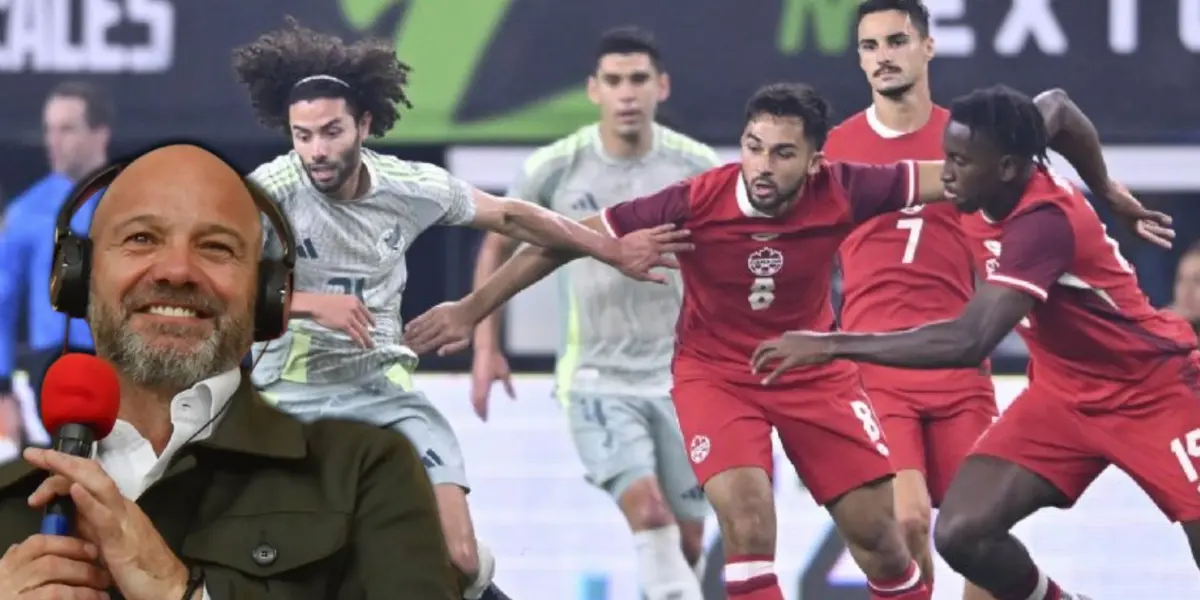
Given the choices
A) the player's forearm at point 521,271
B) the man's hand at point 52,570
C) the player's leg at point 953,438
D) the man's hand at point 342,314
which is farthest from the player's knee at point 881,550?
the man's hand at point 52,570

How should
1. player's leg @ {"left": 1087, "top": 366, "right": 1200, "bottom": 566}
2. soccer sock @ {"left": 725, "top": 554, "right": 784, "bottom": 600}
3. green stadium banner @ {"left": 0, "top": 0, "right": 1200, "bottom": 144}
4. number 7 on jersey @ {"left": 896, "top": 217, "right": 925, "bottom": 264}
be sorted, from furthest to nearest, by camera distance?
green stadium banner @ {"left": 0, "top": 0, "right": 1200, "bottom": 144} → number 7 on jersey @ {"left": 896, "top": 217, "right": 925, "bottom": 264} → soccer sock @ {"left": 725, "top": 554, "right": 784, "bottom": 600} → player's leg @ {"left": 1087, "top": 366, "right": 1200, "bottom": 566}

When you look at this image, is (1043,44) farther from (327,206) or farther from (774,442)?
(327,206)

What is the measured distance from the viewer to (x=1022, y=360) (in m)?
5.67

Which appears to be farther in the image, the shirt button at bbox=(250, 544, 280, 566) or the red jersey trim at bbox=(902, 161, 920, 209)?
the red jersey trim at bbox=(902, 161, 920, 209)

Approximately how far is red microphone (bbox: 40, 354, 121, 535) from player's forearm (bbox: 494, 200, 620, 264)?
3.53 m

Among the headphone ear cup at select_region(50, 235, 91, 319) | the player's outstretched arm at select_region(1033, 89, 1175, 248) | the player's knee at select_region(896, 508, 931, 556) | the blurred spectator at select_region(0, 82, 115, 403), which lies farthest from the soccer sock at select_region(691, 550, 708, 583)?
the headphone ear cup at select_region(50, 235, 91, 319)

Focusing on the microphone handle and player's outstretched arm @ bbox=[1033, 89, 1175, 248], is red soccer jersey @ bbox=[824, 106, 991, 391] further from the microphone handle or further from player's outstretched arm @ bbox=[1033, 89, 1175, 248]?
the microphone handle

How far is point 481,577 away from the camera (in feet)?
17.1

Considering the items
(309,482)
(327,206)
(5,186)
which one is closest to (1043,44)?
(327,206)

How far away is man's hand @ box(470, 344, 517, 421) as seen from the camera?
6094mm

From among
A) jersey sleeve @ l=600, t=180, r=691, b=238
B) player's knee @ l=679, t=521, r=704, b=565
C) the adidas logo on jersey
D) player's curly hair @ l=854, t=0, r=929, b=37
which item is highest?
player's curly hair @ l=854, t=0, r=929, b=37

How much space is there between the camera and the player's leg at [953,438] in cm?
579

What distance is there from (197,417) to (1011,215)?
3517 mm

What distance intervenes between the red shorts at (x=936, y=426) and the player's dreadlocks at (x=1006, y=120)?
2.51 ft
